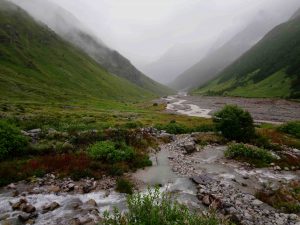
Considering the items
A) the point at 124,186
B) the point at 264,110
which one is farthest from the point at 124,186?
the point at 264,110

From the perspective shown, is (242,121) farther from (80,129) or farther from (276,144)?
(80,129)

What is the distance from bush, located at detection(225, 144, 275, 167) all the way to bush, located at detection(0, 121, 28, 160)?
22.2 meters

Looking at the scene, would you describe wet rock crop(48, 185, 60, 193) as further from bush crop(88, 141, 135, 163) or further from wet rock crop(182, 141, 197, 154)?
wet rock crop(182, 141, 197, 154)

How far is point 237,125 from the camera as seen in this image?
40375 millimetres

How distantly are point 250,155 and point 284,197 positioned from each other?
10801 millimetres

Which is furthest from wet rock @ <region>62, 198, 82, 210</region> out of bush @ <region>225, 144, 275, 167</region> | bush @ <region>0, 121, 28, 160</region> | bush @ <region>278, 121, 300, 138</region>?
bush @ <region>278, 121, 300, 138</region>

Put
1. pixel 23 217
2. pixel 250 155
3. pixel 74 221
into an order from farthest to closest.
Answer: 1. pixel 250 155
2. pixel 23 217
3. pixel 74 221

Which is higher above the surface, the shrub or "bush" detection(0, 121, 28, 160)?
"bush" detection(0, 121, 28, 160)

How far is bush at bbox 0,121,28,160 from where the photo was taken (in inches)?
1085

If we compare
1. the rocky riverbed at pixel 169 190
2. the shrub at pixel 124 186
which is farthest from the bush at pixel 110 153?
the shrub at pixel 124 186

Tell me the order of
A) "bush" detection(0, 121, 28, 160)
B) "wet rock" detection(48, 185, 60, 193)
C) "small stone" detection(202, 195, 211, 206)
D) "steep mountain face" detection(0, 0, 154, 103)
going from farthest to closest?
"steep mountain face" detection(0, 0, 154, 103) < "bush" detection(0, 121, 28, 160) < "wet rock" detection(48, 185, 60, 193) < "small stone" detection(202, 195, 211, 206)

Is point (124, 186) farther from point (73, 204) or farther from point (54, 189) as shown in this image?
point (54, 189)

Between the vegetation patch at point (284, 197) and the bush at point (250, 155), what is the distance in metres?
6.82

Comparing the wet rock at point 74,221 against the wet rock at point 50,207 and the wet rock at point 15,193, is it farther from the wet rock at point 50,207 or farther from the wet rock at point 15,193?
the wet rock at point 15,193
